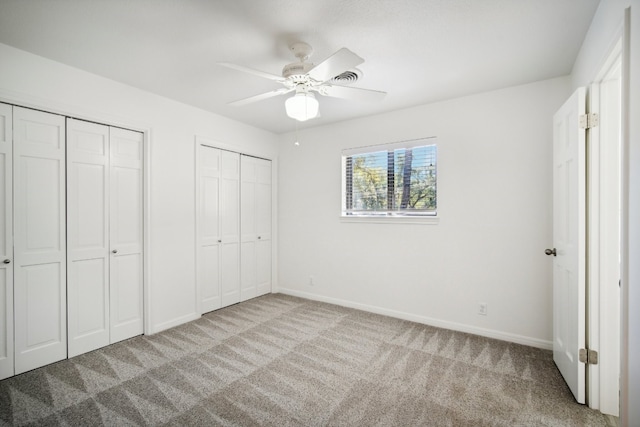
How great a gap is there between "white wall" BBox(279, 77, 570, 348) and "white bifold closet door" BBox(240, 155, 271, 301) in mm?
855

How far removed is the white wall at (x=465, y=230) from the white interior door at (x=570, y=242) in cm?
37

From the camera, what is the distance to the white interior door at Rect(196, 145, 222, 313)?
3613 millimetres

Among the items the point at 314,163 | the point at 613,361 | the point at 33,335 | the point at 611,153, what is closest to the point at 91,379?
the point at 33,335

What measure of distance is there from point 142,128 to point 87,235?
1.16m

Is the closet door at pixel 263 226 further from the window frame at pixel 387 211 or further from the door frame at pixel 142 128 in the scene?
the door frame at pixel 142 128

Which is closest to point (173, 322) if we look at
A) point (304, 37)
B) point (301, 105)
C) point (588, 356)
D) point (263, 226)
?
point (263, 226)

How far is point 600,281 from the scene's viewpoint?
1.87 m

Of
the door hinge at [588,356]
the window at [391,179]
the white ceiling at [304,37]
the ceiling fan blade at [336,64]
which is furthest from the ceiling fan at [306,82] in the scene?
the door hinge at [588,356]

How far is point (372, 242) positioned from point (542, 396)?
212 cm

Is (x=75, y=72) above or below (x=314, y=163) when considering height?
above

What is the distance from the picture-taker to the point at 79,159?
2.63m

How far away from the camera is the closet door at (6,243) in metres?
2.22

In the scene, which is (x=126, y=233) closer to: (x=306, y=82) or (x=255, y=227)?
(x=255, y=227)

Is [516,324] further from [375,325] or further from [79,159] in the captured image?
[79,159]
